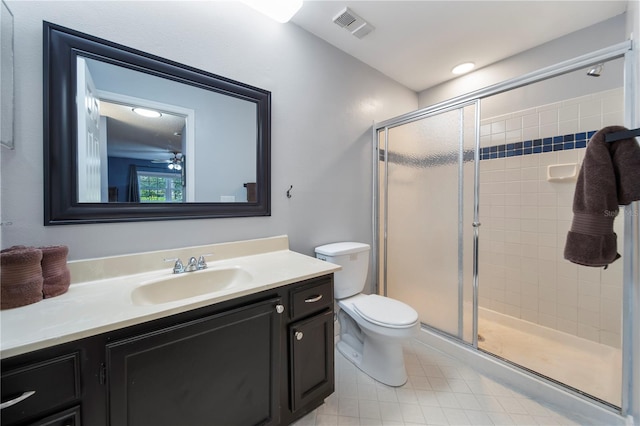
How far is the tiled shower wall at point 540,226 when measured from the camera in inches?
72.4

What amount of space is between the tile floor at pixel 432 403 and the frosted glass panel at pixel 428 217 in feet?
1.24

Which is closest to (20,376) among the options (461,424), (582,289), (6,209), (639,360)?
(6,209)

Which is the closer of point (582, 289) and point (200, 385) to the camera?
point (200, 385)

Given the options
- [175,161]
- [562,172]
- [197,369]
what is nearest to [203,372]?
[197,369]

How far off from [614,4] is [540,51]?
1.39ft

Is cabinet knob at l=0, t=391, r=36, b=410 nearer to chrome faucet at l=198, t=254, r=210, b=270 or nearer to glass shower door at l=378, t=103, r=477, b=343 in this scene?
chrome faucet at l=198, t=254, r=210, b=270

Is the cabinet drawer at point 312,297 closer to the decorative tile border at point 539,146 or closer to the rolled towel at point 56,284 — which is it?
the rolled towel at point 56,284

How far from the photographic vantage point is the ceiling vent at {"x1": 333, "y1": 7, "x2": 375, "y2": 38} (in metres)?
1.62

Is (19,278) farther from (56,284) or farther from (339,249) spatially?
(339,249)

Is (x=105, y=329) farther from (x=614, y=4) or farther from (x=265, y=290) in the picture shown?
(x=614, y=4)

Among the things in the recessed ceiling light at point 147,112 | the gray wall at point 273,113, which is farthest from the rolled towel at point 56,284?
the recessed ceiling light at point 147,112

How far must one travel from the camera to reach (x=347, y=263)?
1.83m

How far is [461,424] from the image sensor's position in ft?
4.21

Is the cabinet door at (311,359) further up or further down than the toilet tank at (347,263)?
further down
